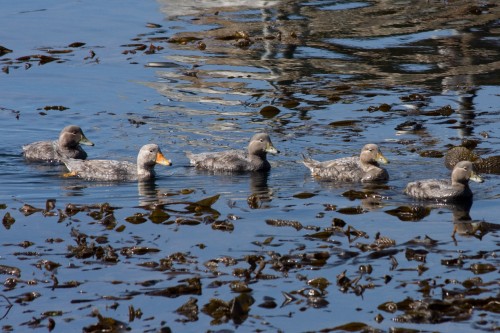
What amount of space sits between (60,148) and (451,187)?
469 cm

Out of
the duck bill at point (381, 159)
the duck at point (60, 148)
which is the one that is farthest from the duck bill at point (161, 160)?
the duck bill at point (381, 159)

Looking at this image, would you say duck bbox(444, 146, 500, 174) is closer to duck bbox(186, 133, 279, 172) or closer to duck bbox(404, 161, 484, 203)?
duck bbox(404, 161, 484, 203)

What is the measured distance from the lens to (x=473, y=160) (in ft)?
41.1

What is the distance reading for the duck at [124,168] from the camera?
41.1ft

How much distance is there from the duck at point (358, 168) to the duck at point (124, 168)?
5.54 ft

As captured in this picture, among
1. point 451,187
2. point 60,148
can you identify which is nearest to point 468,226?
point 451,187

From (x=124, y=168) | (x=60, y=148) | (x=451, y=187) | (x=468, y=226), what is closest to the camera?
(x=468, y=226)

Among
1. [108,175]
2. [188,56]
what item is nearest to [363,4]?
[188,56]

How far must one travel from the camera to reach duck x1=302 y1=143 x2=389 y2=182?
12.3 metres

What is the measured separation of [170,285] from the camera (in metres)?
8.65

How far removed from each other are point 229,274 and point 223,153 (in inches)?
164

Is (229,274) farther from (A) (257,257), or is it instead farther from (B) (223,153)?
(B) (223,153)

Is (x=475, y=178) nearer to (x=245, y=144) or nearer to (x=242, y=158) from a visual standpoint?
(x=242, y=158)

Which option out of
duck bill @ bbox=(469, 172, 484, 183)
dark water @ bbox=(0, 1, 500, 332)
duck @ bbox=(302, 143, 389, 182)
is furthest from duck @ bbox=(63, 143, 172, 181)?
duck bill @ bbox=(469, 172, 484, 183)
